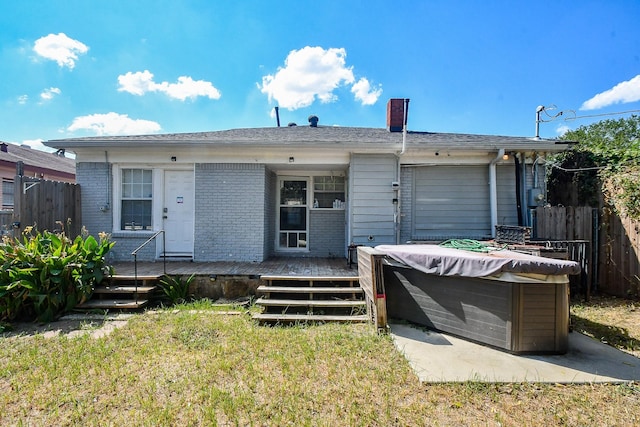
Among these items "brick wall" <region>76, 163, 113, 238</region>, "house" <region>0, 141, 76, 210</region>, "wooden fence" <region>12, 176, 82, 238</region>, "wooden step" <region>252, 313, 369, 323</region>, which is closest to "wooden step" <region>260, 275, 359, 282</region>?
"wooden step" <region>252, 313, 369, 323</region>

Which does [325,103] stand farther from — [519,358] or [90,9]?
[519,358]

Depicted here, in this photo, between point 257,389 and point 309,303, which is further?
point 309,303

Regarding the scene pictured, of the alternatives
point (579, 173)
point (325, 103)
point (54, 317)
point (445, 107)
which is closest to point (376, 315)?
point (54, 317)

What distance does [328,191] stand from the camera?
7402 mm

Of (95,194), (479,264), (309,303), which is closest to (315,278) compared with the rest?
(309,303)

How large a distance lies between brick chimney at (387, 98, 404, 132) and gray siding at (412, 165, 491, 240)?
7.84ft

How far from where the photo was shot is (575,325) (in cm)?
397

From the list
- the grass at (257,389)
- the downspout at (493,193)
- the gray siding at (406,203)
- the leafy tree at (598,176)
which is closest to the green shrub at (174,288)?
the grass at (257,389)

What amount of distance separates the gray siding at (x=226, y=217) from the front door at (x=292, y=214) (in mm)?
1181

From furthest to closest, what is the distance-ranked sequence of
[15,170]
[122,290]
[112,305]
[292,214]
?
[15,170] → [292,214] → [122,290] → [112,305]

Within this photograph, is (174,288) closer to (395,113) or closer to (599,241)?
(395,113)

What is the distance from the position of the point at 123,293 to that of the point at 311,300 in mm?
3194

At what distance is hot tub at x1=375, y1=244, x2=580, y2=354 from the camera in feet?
9.60

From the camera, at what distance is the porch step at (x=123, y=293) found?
4434 mm
